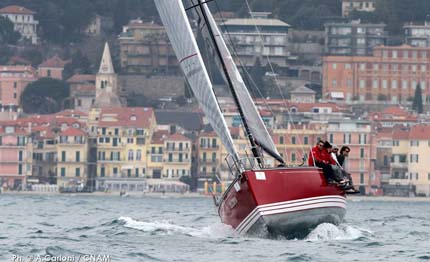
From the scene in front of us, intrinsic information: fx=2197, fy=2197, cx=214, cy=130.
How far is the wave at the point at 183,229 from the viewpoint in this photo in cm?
2827

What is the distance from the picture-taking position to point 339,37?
4995 inches

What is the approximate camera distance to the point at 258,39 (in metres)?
123

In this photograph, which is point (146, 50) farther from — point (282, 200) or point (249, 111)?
point (282, 200)

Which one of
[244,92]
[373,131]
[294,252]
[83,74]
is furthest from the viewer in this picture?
[83,74]

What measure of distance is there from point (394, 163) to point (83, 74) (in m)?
32.5

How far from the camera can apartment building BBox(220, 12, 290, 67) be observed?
124 m

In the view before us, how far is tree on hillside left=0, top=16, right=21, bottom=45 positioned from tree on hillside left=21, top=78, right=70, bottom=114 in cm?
1336

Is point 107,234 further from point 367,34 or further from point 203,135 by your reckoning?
point 367,34

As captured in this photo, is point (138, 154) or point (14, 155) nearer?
point (14, 155)

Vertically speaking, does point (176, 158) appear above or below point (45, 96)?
below

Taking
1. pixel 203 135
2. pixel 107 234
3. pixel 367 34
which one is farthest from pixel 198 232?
pixel 367 34

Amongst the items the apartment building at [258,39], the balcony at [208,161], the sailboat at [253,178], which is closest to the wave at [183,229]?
the sailboat at [253,178]

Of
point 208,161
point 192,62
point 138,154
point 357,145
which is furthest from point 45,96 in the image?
point 192,62

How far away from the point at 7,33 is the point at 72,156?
133 ft
